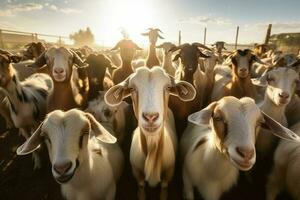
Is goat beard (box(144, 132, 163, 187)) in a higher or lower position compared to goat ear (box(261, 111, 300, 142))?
lower

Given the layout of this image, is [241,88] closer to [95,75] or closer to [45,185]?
[95,75]

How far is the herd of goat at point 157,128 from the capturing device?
2625 mm

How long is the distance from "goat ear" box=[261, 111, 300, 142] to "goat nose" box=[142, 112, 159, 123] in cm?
128

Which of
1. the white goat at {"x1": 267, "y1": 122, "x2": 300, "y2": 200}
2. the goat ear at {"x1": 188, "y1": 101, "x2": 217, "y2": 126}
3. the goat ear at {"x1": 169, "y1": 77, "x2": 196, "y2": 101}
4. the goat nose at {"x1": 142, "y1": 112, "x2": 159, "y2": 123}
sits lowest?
the white goat at {"x1": 267, "y1": 122, "x2": 300, "y2": 200}

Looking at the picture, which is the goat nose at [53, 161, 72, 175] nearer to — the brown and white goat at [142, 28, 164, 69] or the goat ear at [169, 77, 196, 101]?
the goat ear at [169, 77, 196, 101]

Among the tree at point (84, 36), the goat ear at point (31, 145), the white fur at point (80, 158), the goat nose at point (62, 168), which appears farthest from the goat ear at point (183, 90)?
the tree at point (84, 36)

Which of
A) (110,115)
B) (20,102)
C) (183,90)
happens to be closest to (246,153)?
(183,90)

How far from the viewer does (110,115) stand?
479cm

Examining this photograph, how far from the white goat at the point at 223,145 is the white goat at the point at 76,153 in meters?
1.19

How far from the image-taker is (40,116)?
216 inches

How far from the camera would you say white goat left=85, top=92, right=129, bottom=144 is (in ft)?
15.7

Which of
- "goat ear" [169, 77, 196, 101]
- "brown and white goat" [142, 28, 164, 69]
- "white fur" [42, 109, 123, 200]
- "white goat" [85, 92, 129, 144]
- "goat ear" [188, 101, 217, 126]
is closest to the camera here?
"white fur" [42, 109, 123, 200]

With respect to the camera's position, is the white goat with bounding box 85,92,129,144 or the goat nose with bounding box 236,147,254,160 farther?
the white goat with bounding box 85,92,129,144

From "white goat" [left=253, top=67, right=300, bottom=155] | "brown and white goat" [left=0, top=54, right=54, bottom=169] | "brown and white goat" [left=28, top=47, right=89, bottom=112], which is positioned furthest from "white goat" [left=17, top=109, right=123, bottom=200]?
"white goat" [left=253, top=67, right=300, bottom=155]
